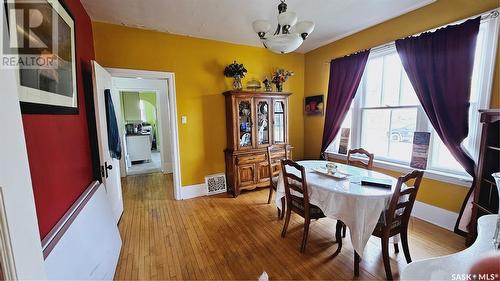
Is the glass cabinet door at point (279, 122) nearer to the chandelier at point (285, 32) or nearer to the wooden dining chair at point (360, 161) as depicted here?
the wooden dining chair at point (360, 161)

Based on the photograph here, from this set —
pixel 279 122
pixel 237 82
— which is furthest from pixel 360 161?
pixel 237 82

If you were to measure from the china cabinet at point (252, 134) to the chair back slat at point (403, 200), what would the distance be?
1854 millimetres

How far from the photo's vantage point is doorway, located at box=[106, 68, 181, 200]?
3.22m

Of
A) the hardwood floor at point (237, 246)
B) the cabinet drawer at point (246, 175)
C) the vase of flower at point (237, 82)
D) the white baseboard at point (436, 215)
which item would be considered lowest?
the hardwood floor at point (237, 246)

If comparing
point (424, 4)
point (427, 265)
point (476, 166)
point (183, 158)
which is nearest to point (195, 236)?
point (183, 158)

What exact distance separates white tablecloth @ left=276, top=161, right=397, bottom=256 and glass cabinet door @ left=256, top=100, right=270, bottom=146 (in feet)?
5.69

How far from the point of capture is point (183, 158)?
3.42 metres

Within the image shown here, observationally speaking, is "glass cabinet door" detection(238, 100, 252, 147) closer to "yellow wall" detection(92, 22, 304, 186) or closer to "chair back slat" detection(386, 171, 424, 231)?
"yellow wall" detection(92, 22, 304, 186)

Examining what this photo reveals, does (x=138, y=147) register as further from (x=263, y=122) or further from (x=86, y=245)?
(x=86, y=245)

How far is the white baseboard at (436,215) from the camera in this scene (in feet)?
7.83

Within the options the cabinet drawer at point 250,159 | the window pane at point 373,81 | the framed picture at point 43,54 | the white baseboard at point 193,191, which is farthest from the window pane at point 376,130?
the framed picture at point 43,54

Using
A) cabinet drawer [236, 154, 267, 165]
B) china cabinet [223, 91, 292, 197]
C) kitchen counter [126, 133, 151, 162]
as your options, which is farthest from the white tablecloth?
kitchen counter [126, 133, 151, 162]

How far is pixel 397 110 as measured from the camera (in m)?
2.90
